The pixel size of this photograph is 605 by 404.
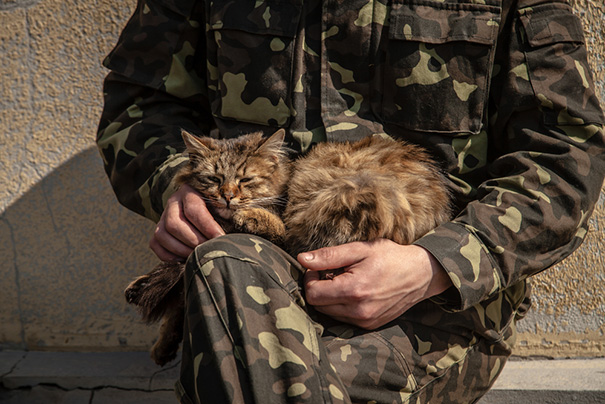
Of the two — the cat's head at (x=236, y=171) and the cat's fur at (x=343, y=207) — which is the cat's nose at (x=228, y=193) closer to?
the cat's head at (x=236, y=171)

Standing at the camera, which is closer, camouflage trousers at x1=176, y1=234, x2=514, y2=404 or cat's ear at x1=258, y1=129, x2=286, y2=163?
camouflage trousers at x1=176, y1=234, x2=514, y2=404

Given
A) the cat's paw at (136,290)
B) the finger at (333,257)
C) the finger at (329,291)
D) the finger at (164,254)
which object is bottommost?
the cat's paw at (136,290)

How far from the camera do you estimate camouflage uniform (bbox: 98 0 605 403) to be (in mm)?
1227

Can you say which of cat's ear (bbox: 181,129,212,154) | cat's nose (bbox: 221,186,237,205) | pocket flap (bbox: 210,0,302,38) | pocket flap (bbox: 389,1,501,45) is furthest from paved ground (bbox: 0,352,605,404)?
pocket flap (bbox: 210,0,302,38)

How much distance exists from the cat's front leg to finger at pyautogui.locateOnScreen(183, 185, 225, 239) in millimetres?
110

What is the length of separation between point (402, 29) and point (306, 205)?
592mm

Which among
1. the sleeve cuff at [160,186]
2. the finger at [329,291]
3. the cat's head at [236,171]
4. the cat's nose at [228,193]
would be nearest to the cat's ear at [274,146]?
the cat's head at [236,171]

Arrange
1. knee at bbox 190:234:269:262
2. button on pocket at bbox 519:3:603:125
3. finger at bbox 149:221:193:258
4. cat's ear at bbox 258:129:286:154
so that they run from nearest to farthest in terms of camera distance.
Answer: knee at bbox 190:234:269:262
button on pocket at bbox 519:3:603:125
finger at bbox 149:221:193:258
cat's ear at bbox 258:129:286:154

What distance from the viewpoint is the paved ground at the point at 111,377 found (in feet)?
7.30

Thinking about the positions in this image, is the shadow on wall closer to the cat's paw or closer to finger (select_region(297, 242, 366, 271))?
the cat's paw

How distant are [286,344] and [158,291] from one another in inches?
20.6

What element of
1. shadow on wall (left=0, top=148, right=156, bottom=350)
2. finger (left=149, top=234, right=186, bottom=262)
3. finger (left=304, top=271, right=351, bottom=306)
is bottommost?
Answer: shadow on wall (left=0, top=148, right=156, bottom=350)

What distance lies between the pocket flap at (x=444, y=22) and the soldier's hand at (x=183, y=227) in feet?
2.53

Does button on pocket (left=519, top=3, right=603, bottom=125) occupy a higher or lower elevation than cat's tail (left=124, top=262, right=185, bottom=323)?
higher
